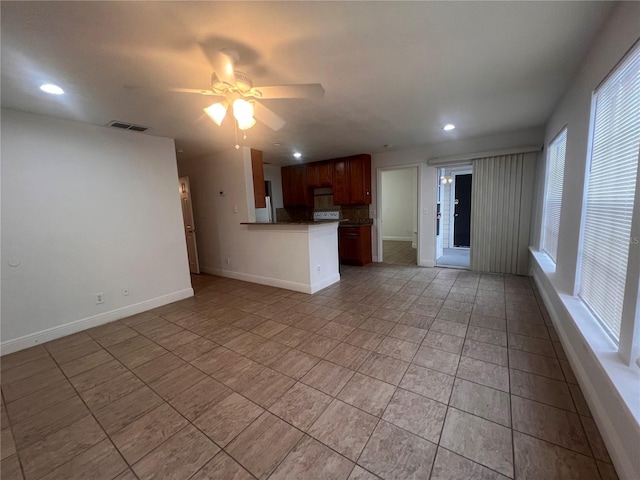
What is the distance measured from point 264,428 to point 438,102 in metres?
3.25

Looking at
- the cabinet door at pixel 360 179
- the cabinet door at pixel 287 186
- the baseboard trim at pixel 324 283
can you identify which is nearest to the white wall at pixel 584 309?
the baseboard trim at pixel 324 283

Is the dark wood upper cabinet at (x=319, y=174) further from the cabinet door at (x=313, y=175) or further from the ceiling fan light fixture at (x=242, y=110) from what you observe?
the ceiling fan light fixture at (x=242, y=110)

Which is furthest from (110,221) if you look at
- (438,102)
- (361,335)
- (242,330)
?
(438,102)

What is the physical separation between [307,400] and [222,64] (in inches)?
90.6

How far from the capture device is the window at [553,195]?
2.90m

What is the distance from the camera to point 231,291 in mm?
4156

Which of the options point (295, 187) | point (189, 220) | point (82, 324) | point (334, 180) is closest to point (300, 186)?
point (295, 187)

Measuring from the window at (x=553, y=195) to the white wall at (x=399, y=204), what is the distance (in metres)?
4.54

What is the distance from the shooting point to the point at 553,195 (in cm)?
317

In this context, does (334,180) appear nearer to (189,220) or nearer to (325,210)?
(325,210)

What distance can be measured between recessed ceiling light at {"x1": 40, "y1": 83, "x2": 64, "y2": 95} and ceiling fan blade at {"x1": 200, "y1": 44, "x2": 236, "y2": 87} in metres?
1.48

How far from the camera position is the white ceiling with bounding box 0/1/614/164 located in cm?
139

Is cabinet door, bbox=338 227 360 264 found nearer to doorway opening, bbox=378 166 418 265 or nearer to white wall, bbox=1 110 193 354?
doorway opening, bbox=378 166 418 265

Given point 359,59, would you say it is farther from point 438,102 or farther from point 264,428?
point 264,428
